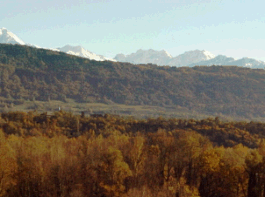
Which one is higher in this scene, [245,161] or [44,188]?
[245,161]

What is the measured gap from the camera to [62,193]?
72938 millimetres

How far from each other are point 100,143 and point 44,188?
1164 inches

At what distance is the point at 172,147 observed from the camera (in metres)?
95.1

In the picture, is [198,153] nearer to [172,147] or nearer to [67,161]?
[172,147]

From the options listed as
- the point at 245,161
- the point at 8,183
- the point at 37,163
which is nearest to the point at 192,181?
the point at 245,161

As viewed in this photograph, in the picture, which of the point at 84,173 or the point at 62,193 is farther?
the point at 84,173

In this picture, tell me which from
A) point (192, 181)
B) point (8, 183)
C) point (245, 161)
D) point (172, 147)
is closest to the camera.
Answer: point (8, 183)

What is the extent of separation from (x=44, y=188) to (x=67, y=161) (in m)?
8.04

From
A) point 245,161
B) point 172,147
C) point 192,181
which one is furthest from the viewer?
point 172,147

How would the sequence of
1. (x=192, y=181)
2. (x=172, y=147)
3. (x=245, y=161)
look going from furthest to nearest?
(x=172, y=147), (x=192, y=181), (x=245, y=161)

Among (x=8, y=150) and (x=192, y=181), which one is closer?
(x=8, y=150)

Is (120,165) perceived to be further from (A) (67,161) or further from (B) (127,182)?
(A) (67,161)

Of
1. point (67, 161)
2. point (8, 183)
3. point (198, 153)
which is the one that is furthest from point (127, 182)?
point (8, 183)

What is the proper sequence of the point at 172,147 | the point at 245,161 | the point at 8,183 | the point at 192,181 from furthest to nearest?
the point at 172,147 < the point at 192,181 < the point at 245,161 < the point at 8,183
